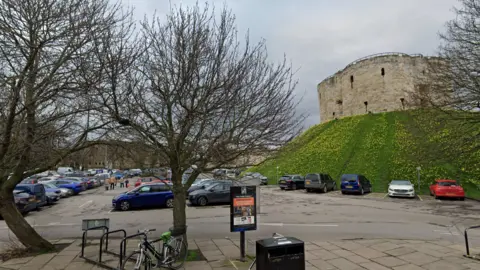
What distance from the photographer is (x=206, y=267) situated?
22.8ft

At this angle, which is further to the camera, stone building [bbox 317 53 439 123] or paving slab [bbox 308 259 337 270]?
stone building [bbox 317 53 439 123]

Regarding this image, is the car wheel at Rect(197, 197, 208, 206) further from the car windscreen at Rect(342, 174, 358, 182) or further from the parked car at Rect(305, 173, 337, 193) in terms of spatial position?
the car windscreen at Rect(342, 174, 358, 182)

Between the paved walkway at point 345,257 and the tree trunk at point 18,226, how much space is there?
52 cm

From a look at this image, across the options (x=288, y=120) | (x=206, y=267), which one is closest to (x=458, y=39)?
(x=288, y=120)

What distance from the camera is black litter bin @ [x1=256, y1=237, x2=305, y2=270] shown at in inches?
181

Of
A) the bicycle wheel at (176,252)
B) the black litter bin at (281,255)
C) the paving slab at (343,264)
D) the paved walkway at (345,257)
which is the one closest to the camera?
the black litter bin at (281,255)

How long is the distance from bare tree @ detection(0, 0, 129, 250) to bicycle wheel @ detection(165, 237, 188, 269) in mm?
3367

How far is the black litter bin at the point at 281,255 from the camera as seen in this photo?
460 cm

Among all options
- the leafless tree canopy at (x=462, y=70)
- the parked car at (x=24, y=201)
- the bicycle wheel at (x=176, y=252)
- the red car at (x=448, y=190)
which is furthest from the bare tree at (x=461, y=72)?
the parked car at (x=24, y=201)

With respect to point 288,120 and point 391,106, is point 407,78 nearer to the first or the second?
point 391,106

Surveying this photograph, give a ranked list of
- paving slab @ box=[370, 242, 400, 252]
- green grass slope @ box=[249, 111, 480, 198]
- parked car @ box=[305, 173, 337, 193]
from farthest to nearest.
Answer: parked car @ box=[305, 173, 337, 193]
green grass slope @ box=[249, 111, 480, 198]
paving slab @ box=[370, 242, 400, 252]

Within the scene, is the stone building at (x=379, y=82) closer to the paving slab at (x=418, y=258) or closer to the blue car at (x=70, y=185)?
the blue car at (x=70, y=185)

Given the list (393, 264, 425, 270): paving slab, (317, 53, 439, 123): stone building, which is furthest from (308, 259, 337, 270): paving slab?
(317, 53, 439, 123): stone building

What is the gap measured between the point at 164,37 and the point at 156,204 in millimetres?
12583
